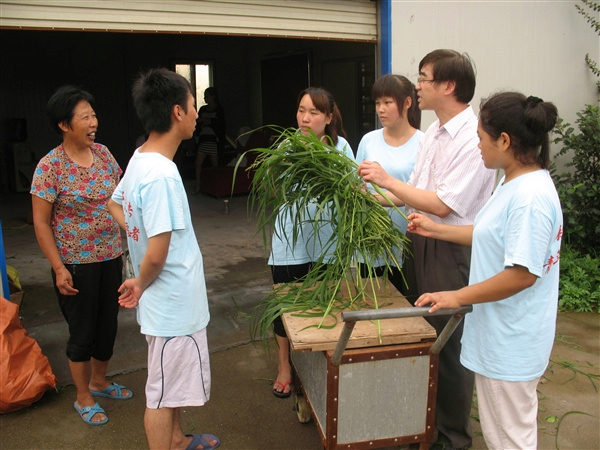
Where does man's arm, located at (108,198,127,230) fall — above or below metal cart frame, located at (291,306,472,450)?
above

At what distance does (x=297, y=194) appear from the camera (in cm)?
239

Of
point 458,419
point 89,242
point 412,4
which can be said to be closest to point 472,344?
point 458,419

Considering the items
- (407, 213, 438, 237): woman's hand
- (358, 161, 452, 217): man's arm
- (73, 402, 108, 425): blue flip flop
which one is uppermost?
(358, 161, 452, 217): man's arm

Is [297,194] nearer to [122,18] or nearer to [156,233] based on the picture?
[156,233]

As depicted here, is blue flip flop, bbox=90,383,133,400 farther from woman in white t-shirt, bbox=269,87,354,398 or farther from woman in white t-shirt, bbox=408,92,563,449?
woman in white t-shirt, bbox=408,92,563,449

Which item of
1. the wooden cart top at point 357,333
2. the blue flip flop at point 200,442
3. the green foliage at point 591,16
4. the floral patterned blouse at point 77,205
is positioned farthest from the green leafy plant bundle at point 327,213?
the green foliage at point 591,16

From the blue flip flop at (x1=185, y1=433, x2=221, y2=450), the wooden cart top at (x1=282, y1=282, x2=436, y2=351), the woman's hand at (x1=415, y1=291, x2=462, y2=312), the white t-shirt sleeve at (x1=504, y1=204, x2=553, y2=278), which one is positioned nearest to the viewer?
the white t-shirt sleeve at (x1=504, y1=204, x2=553, y2=278)

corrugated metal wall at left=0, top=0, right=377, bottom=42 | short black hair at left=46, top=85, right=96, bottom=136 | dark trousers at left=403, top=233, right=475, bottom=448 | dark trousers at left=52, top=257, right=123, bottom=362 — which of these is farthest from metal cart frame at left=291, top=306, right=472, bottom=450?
corrugated metal wall at left=0, top=0, right=377, bottom=42

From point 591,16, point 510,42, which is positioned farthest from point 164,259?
point 591,16

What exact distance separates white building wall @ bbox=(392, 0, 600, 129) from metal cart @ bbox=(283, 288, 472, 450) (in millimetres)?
2866

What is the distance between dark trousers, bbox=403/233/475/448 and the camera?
93.4 inches

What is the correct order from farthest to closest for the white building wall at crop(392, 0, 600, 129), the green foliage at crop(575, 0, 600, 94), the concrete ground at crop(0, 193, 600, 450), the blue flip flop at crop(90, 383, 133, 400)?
the green foliage at crop(575, 0, 600, 94)
the white building wall at crop(392, 0, 600, 129)
the blue flip flop at crop(90, 383, 133, 400)
the concrete ground at crop(0, 193, 600, 450)

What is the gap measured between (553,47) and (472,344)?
178 inches

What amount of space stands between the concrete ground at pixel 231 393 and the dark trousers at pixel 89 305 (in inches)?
15.5
